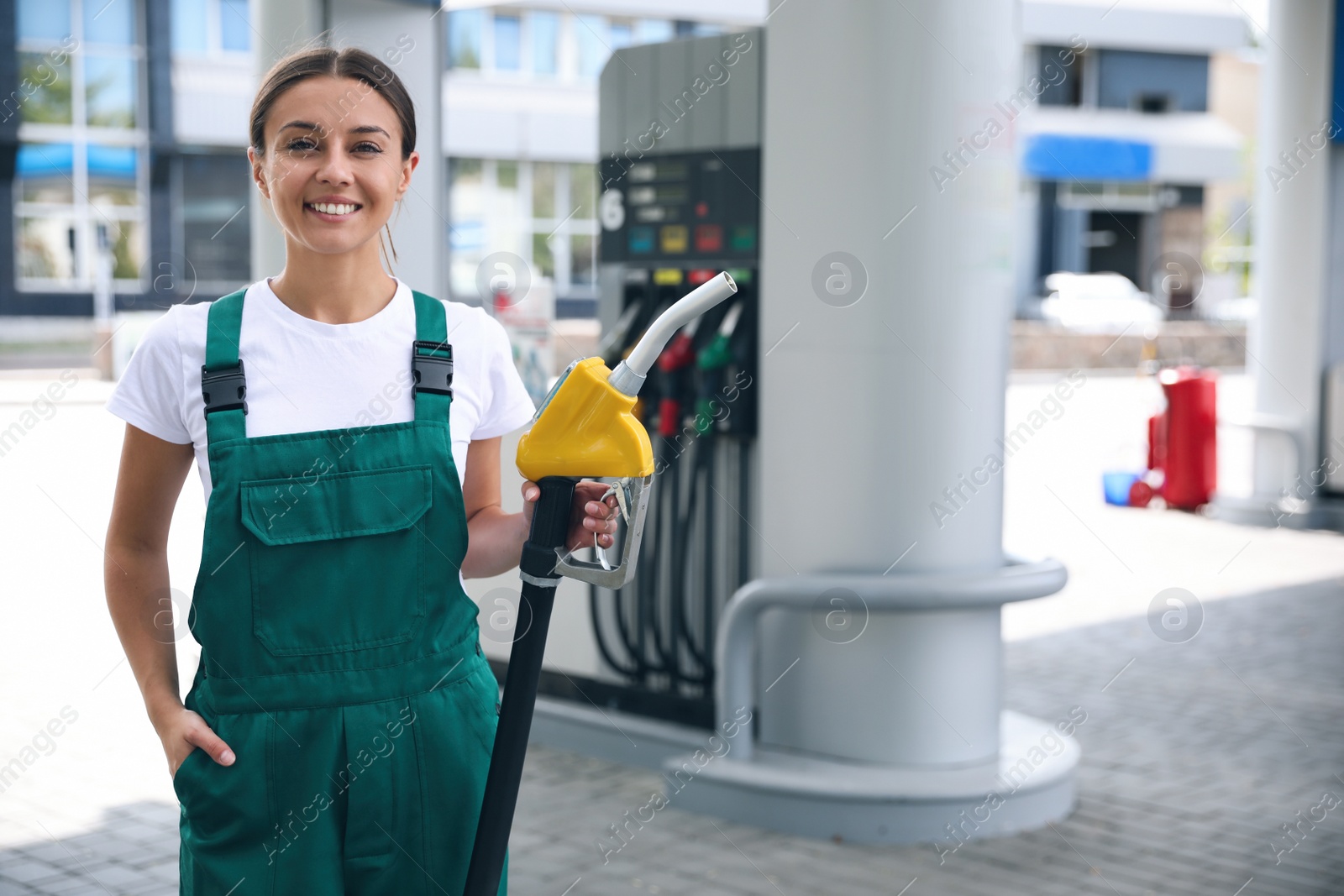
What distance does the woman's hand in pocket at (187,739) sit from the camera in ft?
5.76

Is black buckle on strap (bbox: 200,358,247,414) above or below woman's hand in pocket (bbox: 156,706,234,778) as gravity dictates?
above

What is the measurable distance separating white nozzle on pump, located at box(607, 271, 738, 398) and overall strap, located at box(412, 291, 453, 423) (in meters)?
0.26

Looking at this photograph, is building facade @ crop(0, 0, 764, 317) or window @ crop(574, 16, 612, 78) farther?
window @ crop(574, 16, 612, 78)

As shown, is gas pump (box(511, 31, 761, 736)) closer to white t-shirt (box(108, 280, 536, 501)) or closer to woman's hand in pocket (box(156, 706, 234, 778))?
white t-shirt (box(108, 280, 536, 501))

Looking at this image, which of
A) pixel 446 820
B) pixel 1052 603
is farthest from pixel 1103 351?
pixel 446 820

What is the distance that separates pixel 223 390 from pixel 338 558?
10.2 inches

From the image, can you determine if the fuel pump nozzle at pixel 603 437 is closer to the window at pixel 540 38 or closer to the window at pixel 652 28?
the window at pixel 540 38

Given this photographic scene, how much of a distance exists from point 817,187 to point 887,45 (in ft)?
1.62

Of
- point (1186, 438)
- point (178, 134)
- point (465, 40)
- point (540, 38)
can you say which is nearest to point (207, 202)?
point (178, 134)

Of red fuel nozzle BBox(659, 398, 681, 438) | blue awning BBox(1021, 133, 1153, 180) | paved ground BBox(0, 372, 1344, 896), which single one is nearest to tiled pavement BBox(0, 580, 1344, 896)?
paved ground BBox(0, 372, 1344, 896)

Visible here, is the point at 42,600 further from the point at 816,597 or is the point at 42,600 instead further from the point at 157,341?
the point at 157,341

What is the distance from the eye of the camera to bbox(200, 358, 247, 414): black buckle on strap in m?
1.76

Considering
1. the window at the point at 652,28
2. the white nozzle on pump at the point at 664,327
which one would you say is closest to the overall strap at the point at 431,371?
the white nozzle on pump at the point at 664,327

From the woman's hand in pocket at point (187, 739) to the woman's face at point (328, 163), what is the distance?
2.08 feet
